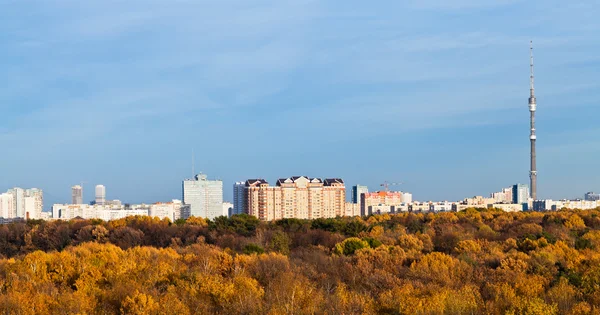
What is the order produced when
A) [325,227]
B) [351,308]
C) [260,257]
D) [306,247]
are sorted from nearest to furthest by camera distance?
[351,308]
[260,257]
[306,247]
[325,227]

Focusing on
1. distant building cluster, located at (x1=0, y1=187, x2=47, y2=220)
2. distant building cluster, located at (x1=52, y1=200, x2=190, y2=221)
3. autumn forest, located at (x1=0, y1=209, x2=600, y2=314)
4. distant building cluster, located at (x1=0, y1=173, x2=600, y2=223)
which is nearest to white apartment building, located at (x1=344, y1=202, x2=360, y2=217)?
distant building cluster, located at (x1=0, y1=173, x2=600, y2=223)

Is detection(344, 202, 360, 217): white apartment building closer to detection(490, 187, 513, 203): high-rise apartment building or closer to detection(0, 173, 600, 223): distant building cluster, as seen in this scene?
detection(0, 173, 600, 223): distant building cluster

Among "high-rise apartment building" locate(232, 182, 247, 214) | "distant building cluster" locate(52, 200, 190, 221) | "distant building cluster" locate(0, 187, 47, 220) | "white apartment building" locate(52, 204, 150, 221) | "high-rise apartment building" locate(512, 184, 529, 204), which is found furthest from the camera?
"high-rise apartment building" locate(512, 184, 529, 204)

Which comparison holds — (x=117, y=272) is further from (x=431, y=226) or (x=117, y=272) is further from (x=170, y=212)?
(x=170, y=212)

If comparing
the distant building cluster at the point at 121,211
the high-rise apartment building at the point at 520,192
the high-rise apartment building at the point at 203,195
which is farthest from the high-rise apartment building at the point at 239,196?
the high-rise apartment building at the point at 520,192

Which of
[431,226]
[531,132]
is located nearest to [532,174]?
[531,132]

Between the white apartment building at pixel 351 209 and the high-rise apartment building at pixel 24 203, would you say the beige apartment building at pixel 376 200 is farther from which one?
the high-rise apartment building at pixel 24 203
